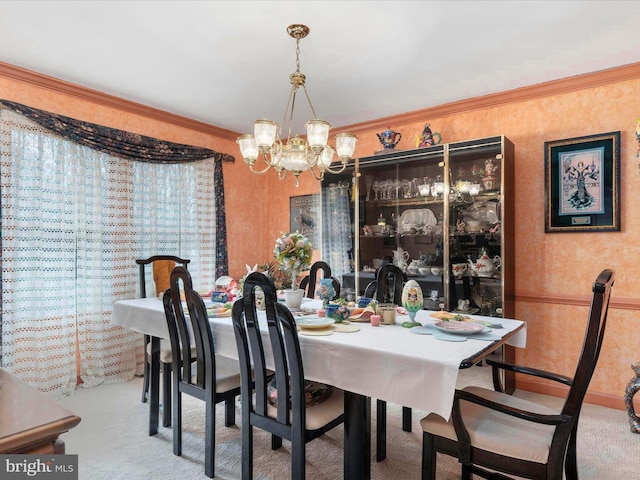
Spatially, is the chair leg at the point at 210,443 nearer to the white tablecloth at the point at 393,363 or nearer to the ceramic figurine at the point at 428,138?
the white tablecloth at the point at 393,363

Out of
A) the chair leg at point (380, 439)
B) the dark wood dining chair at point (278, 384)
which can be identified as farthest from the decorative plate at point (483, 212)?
the dark wood dining chair at point (278, 384)

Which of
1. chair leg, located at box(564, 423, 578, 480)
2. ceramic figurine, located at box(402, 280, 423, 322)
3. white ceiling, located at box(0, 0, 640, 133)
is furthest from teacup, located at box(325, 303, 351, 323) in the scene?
white ceiling, located at box(0, 0, 640, 133)

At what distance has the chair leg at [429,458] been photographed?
1580mm

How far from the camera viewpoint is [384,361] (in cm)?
158

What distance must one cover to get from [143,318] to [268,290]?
1393 mm

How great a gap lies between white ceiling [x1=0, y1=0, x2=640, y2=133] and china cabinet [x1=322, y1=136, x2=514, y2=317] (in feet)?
1.99

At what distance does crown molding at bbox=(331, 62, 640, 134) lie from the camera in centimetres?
284

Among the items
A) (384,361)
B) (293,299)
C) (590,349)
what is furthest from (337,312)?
(590,349)

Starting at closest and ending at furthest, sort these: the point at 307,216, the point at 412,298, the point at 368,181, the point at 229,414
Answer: the point at 412,298 → the point at 229,414 → the point at 368,181 → the point at 307,216

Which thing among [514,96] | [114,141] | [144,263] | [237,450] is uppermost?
[514,96]

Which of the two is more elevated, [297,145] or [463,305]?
[297,145]

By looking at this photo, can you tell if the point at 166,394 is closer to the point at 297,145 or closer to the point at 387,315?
the point at 387,315

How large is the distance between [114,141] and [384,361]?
3115 millimetres

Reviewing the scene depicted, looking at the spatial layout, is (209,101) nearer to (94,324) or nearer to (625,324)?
(94,324)
